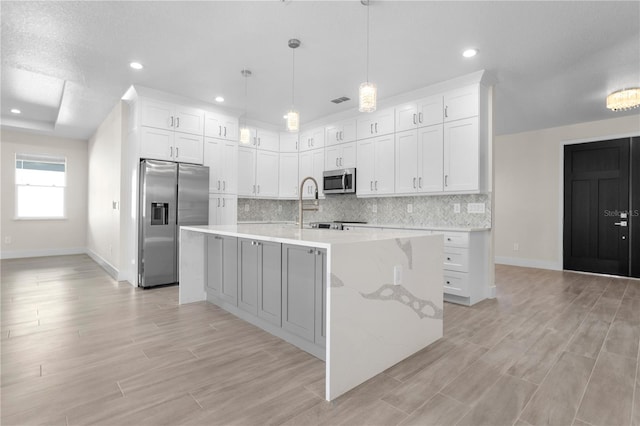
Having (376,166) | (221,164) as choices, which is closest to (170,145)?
(221,164)

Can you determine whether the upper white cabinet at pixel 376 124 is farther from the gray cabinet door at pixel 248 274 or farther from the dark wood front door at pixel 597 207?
the dark wood front door at pixel 597 207

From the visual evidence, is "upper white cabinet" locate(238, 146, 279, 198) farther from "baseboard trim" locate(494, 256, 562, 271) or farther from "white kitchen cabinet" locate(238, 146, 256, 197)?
"baseboard trim" locate(494, 256, 562, 271)

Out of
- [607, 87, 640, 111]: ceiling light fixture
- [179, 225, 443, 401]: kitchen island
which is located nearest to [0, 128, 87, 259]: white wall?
[179, 225, 443, 401]: kitchen island

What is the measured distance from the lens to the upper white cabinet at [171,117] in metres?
4.54

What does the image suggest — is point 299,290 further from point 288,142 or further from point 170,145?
point 288,142

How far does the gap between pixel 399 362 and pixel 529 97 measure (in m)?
4.40

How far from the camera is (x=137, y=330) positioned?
2.90 m

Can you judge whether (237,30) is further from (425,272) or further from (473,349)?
(473,349)

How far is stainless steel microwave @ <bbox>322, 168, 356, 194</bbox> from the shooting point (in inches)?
213

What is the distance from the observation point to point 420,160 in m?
4.53

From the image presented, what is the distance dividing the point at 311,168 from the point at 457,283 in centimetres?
346

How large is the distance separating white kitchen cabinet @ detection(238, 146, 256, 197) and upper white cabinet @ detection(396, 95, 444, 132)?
9.28ft

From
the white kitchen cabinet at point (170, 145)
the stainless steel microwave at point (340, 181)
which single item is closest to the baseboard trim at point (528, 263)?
the stainless steel microwave at point (340, 181)

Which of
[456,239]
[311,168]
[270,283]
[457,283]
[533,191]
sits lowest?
[457,283]
